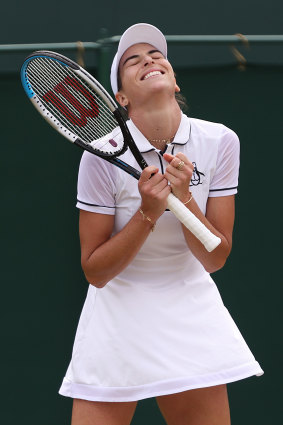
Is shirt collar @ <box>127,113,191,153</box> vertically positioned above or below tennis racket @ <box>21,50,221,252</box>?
below

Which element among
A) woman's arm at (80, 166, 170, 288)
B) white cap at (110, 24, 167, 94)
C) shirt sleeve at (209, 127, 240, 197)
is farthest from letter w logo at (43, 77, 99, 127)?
shirt sleeve at (209, 127, 240, 197)

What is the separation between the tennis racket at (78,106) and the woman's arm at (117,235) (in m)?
0.14

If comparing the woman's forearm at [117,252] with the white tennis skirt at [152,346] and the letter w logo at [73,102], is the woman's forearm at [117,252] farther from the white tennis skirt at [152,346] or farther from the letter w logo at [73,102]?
the letter w logo at [73,102]

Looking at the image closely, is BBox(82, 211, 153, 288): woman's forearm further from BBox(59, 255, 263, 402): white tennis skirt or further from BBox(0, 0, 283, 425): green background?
BBox(0, 0, 283, 425): green background

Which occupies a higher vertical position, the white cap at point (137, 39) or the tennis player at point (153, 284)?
the white cap at point (137, 39)

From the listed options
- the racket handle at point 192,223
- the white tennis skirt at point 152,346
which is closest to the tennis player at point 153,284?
the white tennis skirt at point 152,346

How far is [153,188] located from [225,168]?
381 mm

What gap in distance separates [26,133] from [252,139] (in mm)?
849

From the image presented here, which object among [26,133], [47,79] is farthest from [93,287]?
[26,133]

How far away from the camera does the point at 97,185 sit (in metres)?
2.78

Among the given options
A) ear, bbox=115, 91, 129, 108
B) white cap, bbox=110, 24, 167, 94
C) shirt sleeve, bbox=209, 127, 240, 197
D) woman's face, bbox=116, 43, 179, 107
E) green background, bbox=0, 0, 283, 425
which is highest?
white cap, bbox=110, 24, 167, 94

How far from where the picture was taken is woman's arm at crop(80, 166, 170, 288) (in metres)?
2.56

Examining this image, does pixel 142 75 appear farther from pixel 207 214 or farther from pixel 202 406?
pixel 202 406

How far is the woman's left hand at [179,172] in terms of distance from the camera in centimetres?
254
